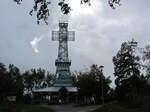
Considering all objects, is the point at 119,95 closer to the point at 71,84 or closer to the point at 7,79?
the point at 71,84

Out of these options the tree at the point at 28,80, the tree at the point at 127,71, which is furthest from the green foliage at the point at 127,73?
the tree at the point at 28,80

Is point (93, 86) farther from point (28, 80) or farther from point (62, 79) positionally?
point (28, 80)

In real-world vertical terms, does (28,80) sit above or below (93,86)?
above

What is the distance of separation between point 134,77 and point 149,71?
7.61 metres

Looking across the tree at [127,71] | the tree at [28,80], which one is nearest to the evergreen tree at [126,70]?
the tree at [127,71]

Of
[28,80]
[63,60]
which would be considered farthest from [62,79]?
[28,80]

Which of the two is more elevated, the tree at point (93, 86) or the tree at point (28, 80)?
the tree at point (28, 80)

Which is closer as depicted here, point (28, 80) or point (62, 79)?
point (62, 79)

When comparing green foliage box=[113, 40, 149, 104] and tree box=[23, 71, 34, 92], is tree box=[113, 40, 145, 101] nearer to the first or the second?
green foliage box=[113, 40, 149, 104]

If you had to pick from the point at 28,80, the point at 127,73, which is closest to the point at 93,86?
the point at 127,73

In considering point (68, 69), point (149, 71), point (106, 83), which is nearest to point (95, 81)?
point (106, 83)

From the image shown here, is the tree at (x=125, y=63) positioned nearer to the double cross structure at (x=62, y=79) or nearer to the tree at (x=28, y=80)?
the double cross structure at (x=62, y=79)

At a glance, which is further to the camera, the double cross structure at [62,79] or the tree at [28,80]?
the tree at [28,80]

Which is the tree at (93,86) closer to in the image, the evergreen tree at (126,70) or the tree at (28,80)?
the evergreen tree at (126,70)
